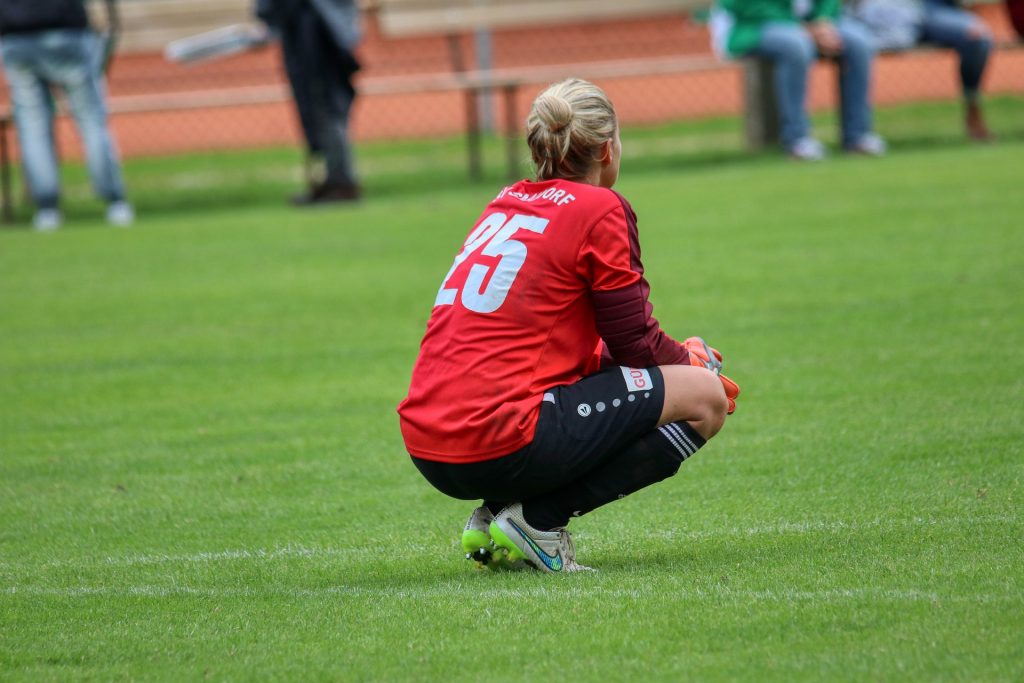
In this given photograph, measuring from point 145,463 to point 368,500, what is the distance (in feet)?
3.34

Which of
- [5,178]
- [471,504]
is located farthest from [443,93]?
[471,504]

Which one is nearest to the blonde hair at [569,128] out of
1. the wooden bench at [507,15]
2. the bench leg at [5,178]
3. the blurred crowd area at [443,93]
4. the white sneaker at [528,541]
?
the white sneaker at [528,541]

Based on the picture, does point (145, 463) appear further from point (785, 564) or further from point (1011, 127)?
point (1011, 127)

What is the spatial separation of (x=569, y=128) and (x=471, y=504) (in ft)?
4.77

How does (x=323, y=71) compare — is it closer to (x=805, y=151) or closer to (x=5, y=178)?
(x=5, y=178)

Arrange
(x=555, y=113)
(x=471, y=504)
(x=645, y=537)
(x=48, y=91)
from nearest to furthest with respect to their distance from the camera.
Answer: (x=555, y=113) < (x=645, y=537) < (x=471, y=504) < (x=48, y=91)

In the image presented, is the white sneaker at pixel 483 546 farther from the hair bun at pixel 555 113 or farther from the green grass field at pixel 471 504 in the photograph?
the hair bun at pixel 555 113

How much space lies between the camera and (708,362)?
3.92 m

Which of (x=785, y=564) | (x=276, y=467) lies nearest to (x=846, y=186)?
(x=276, y=467)

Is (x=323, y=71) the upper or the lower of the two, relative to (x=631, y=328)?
lower

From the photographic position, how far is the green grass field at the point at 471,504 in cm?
316

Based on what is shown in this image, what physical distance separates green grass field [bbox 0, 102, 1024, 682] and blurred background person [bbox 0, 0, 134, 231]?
1.96 m

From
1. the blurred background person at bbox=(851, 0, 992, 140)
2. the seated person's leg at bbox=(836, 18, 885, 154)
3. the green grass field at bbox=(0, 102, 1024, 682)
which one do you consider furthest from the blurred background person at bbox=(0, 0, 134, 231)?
the blurred background person at bbox=(851, 0, 992, 140)

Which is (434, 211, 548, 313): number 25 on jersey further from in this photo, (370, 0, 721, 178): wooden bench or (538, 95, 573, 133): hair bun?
(370, 0, 721, 178): wooden bench
